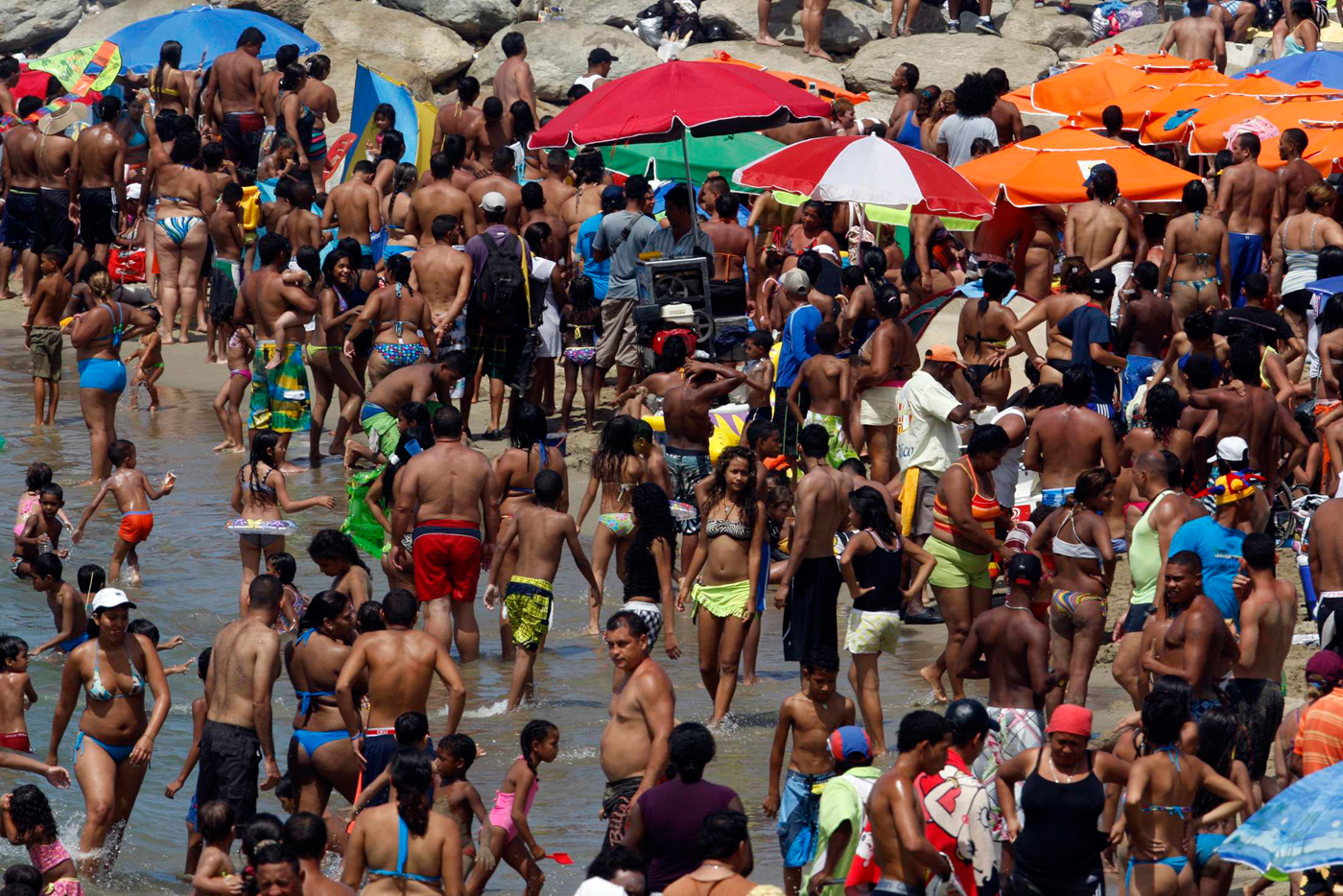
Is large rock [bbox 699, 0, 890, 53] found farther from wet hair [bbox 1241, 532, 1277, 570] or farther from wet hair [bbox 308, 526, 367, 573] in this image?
wet hair [bbox 1241, 532, 1277, 570]

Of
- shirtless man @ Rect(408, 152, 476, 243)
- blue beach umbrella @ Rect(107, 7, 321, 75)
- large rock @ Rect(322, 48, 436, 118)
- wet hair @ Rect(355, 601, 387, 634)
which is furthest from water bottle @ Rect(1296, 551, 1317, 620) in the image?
large rock @ Rect(322, 48, 436, 118)

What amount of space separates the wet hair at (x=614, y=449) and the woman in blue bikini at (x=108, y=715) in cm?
297

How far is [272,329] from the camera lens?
14.0 m

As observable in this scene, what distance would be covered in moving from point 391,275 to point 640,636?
680cm

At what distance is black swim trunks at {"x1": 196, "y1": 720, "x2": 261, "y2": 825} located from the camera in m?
8.13

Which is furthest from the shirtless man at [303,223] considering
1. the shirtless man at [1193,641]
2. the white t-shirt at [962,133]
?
the shirtless man at [1193,641]

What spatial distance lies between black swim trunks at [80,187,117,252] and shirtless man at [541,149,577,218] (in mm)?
4434

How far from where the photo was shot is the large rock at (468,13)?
23.2 m

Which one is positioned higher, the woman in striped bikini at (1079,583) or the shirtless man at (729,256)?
the shirtless man at (729,256)

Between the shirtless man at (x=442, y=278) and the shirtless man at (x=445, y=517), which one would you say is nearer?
the shirtless man at (x=445, y=517)

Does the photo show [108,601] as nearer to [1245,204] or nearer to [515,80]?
[1245,204]

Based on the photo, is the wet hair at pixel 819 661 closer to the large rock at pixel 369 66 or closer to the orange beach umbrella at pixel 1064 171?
the orange beach umbrella at pixel 1064 171

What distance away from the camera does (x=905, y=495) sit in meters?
11.0

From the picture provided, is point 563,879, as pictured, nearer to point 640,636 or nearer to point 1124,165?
point 640,636
